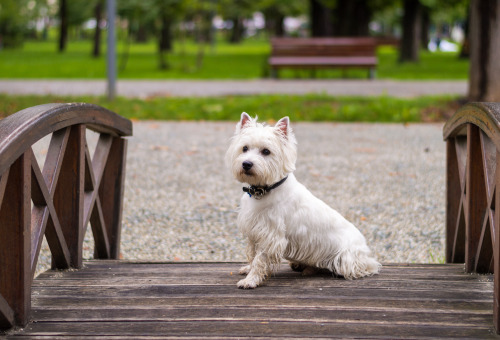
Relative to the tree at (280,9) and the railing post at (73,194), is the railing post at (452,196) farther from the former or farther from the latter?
the tree at (280,9)

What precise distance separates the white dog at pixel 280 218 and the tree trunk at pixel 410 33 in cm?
2437

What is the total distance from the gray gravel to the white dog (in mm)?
1714

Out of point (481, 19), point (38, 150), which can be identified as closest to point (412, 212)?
point (38, 150)

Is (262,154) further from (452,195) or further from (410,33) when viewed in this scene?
(410,33)

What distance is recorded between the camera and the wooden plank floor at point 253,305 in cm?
302

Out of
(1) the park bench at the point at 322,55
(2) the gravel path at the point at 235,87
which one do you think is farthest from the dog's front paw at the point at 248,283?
(1) the park bench at the point at 322,55

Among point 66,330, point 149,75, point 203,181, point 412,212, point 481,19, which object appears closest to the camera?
point 66,330

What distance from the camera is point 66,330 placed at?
10.00 ft

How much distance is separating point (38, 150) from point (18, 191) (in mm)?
6978

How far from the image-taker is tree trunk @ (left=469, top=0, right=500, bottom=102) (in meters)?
12.0

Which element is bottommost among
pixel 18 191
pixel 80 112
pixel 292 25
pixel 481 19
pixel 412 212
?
pixel 412 212

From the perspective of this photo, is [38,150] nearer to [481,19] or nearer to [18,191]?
[18,191]

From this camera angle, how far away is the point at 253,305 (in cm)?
339

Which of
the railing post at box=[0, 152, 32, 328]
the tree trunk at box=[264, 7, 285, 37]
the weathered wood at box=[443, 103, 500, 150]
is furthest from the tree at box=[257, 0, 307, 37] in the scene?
the railing post at box=[0, 152, 32, 328]
